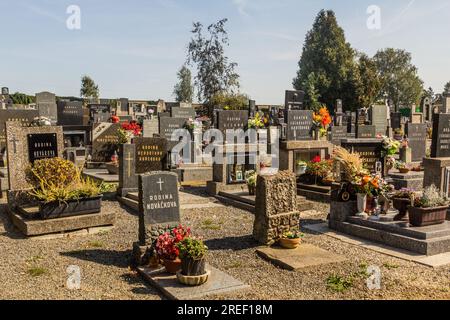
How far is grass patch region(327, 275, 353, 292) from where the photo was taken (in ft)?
21.9

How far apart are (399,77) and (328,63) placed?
79.5 feet

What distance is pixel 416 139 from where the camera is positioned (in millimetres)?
21344

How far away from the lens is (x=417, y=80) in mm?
79000

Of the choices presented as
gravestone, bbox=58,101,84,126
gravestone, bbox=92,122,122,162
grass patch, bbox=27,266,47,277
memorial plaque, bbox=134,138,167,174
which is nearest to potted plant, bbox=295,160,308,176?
memorial plaque, bbox=134,138,167,174

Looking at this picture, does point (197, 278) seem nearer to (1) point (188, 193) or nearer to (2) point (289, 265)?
(2) point (289, 265)

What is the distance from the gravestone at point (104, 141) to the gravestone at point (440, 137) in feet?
40.8

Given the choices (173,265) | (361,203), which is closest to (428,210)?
(361,203)

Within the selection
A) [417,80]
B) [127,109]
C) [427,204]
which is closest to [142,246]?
[427,204]

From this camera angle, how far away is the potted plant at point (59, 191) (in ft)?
31.3

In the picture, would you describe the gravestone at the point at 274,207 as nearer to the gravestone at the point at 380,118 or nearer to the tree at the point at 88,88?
the gravestone at the point at 380,118

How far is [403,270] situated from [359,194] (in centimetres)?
266

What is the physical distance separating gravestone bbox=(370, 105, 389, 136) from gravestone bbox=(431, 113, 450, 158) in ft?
50.6

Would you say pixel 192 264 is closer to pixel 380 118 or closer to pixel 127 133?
pixel 127 133

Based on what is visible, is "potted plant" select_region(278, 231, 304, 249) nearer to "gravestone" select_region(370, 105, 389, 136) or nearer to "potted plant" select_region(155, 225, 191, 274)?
"potted plant" select_region(155, 225, 191, 274)
